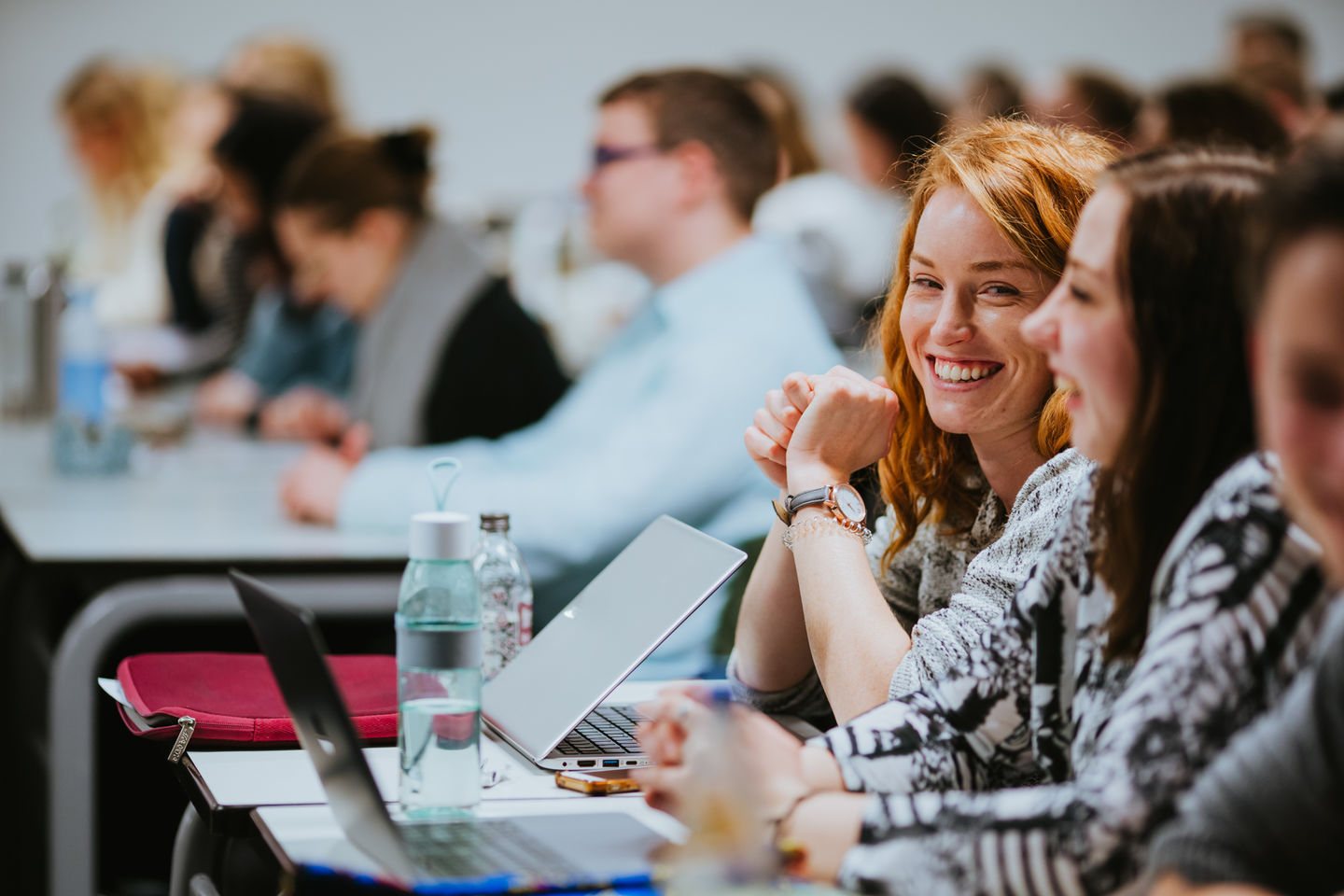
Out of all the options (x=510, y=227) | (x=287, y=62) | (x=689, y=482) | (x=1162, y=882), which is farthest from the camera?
(x=510, y=227)

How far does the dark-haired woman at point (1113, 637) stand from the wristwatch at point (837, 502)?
0.30m

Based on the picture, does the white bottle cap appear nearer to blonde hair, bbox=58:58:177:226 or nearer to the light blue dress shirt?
the light blue dress shirt

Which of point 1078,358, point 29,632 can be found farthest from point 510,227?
point 1078,358

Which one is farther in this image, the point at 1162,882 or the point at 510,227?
the point at 510,227

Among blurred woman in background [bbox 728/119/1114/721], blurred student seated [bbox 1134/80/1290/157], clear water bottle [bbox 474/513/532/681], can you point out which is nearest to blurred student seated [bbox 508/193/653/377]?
blurred student seated [bbox 1134/80/1290/157]

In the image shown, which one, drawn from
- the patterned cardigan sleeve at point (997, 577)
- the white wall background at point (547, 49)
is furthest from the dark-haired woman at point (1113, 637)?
the white wall background at point (547, 49)

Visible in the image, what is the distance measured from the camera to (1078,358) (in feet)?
3.10

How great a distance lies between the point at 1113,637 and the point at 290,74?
5382 mm

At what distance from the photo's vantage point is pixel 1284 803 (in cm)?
75

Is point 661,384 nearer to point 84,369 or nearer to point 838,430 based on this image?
point 838,430

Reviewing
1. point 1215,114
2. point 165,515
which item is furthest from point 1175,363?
point 1215,114

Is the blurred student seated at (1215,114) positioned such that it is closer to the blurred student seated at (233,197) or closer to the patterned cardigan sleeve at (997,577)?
the patterned cardigan sleeve at (997,577)

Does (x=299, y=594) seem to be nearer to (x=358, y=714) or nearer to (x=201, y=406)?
(x=358, y=714)

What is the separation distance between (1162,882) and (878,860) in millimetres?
192
